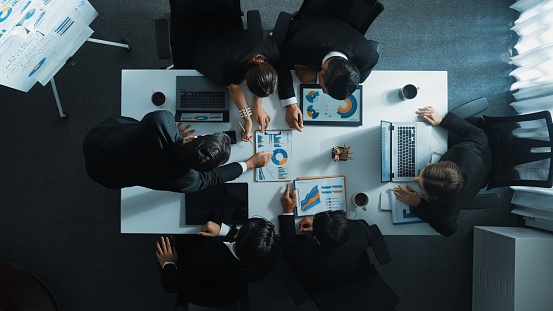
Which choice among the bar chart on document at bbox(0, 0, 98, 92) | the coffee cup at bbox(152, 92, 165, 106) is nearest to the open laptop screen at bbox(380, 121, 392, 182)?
the coffee cup at bbox(152, 92, 165, 106)

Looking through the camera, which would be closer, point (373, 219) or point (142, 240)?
point (373, 219)

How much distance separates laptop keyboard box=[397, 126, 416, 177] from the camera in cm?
191

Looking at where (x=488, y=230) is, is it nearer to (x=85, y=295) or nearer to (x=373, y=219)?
(x=373, y=219)

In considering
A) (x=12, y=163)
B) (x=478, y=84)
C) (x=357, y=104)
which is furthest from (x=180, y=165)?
(x=478, y=84)

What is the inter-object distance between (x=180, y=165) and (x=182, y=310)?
81 cm

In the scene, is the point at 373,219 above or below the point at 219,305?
above

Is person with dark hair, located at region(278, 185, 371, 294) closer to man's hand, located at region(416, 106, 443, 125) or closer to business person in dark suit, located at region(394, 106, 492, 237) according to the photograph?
business person in dark suit, located at region(394, 106, 492, 237)

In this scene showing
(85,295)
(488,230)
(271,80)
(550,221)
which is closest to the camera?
(271,80)

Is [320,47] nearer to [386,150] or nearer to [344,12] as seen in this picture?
[344,12]

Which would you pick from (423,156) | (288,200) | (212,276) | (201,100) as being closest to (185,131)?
(201,100)

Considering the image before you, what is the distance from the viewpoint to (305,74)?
1.93 m

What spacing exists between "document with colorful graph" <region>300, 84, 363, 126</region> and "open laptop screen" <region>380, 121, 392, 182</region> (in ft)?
0.41

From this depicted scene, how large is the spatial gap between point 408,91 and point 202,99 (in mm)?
1080

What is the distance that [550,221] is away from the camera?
7.16ft
